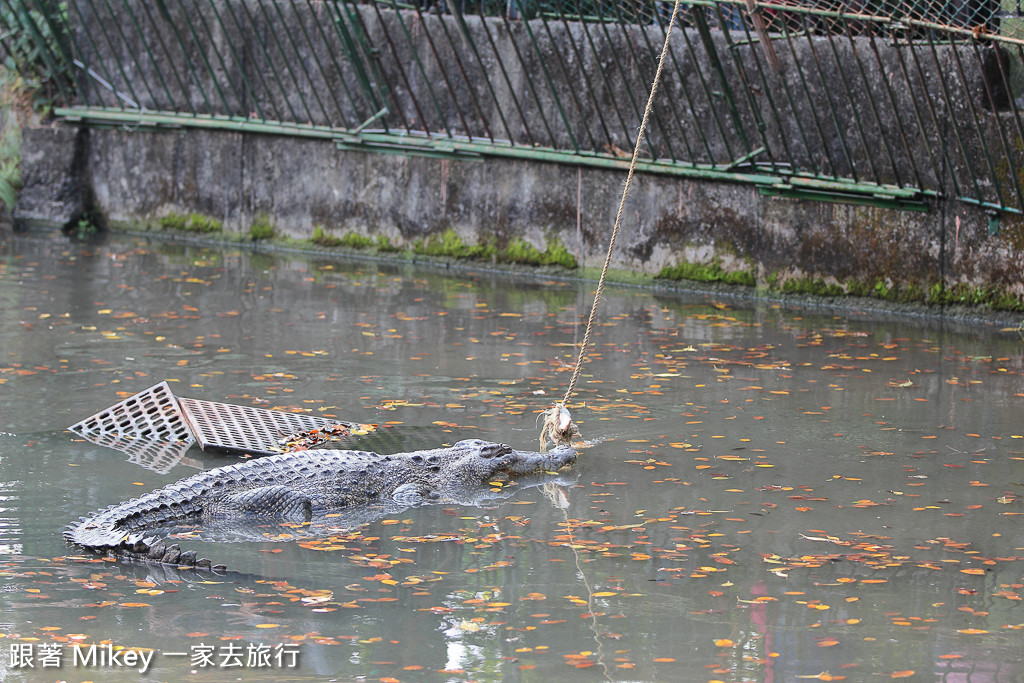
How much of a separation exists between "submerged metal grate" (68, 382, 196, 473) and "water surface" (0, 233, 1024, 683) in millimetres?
113

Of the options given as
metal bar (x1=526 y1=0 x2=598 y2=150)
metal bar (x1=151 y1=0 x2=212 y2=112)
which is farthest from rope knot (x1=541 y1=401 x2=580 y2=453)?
metal bar (x1=151 y1=0 x2=212 y2=112)

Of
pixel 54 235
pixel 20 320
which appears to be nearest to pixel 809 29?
pixel 20 320

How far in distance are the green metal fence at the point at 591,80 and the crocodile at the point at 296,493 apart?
17.4 feet

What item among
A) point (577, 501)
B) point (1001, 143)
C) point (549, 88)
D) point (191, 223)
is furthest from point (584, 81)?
point (577, 501)

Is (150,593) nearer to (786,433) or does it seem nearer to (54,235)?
(786,433)

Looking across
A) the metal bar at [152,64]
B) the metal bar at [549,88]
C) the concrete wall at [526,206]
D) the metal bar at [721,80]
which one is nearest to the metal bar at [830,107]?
the concrete wall at [526,206]

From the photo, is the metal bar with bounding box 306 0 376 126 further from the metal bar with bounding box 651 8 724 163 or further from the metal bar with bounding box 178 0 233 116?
the metal bar with bounding box 651 8 724 163

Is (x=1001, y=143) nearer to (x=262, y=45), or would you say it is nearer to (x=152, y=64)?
(x=262, y=45)

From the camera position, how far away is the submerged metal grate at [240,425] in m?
6.57

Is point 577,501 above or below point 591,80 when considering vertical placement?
below

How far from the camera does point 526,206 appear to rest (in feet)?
42.0

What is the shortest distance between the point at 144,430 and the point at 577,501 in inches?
98.7

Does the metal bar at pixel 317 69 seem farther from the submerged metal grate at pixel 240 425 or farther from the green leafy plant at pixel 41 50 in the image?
the submerged metal grate at pixel 240 425

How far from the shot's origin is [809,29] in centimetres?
1084
